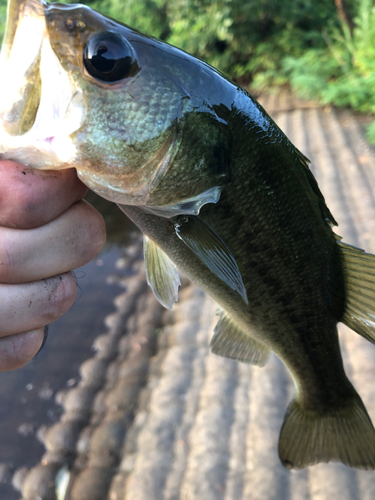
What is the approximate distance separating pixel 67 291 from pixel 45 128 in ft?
1.40

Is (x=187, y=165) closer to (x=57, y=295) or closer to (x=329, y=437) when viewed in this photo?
(x=57, y=295)

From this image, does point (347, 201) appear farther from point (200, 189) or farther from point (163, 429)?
point (200, 189)

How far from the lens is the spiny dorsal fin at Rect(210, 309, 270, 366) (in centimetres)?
157

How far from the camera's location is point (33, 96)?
84cm

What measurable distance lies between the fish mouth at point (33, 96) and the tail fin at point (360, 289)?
2.97 ft

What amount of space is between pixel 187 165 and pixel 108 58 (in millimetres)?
311

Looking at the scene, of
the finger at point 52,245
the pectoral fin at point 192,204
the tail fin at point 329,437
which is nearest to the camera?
the finger at point 52,245

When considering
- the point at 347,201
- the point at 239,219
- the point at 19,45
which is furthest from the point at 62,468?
the point at 347,201

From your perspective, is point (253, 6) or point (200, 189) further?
point (253, 6)

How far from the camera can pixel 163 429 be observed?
2627 mm

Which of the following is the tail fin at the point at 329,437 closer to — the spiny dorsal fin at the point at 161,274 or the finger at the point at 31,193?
the spiny dorsal fin at the point at 161,274

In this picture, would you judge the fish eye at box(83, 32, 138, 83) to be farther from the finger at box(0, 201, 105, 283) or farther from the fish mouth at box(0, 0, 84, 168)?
the finger at box(0, 201, 105, 283)

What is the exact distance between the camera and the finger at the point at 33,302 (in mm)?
957

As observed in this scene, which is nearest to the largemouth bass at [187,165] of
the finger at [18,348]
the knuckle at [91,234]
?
the knuckle at [91,234]
